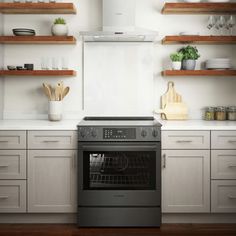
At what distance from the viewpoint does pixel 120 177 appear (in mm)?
3939

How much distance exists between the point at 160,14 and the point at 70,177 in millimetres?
1924

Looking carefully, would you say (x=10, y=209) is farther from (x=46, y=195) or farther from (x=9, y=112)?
(x=9, y=112)

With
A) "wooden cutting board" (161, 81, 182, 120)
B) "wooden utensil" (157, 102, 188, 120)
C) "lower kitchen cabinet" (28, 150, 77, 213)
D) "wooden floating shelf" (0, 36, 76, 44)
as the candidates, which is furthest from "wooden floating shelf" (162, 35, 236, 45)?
"lower kitchen cabinet" (28, 150, 77, 213)

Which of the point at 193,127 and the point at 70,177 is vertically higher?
the point at 193,127

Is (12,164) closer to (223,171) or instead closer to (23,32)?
(23,32)

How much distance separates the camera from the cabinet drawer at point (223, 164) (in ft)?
13.0

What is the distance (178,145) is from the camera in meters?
3.97

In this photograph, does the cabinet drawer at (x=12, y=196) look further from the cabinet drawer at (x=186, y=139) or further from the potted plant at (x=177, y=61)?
the potted plant at (x=177, y=61)

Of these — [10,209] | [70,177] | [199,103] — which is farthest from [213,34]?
[10,209]

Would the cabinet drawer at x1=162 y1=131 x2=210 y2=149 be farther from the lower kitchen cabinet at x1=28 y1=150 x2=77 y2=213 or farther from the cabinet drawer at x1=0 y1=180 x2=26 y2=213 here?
the cabinet drawer at x1=0 y1=180 x2=26 y2=213

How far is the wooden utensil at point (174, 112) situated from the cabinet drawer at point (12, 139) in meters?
1.41

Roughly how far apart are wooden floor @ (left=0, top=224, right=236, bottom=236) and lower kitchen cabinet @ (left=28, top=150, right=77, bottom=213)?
0.26m

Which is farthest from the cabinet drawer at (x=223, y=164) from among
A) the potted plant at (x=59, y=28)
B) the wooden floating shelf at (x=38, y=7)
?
the wooden floating shelf at (x=38, y=7)

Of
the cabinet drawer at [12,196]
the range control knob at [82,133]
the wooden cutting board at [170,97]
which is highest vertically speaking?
the wooden cutting board at [170,97]
